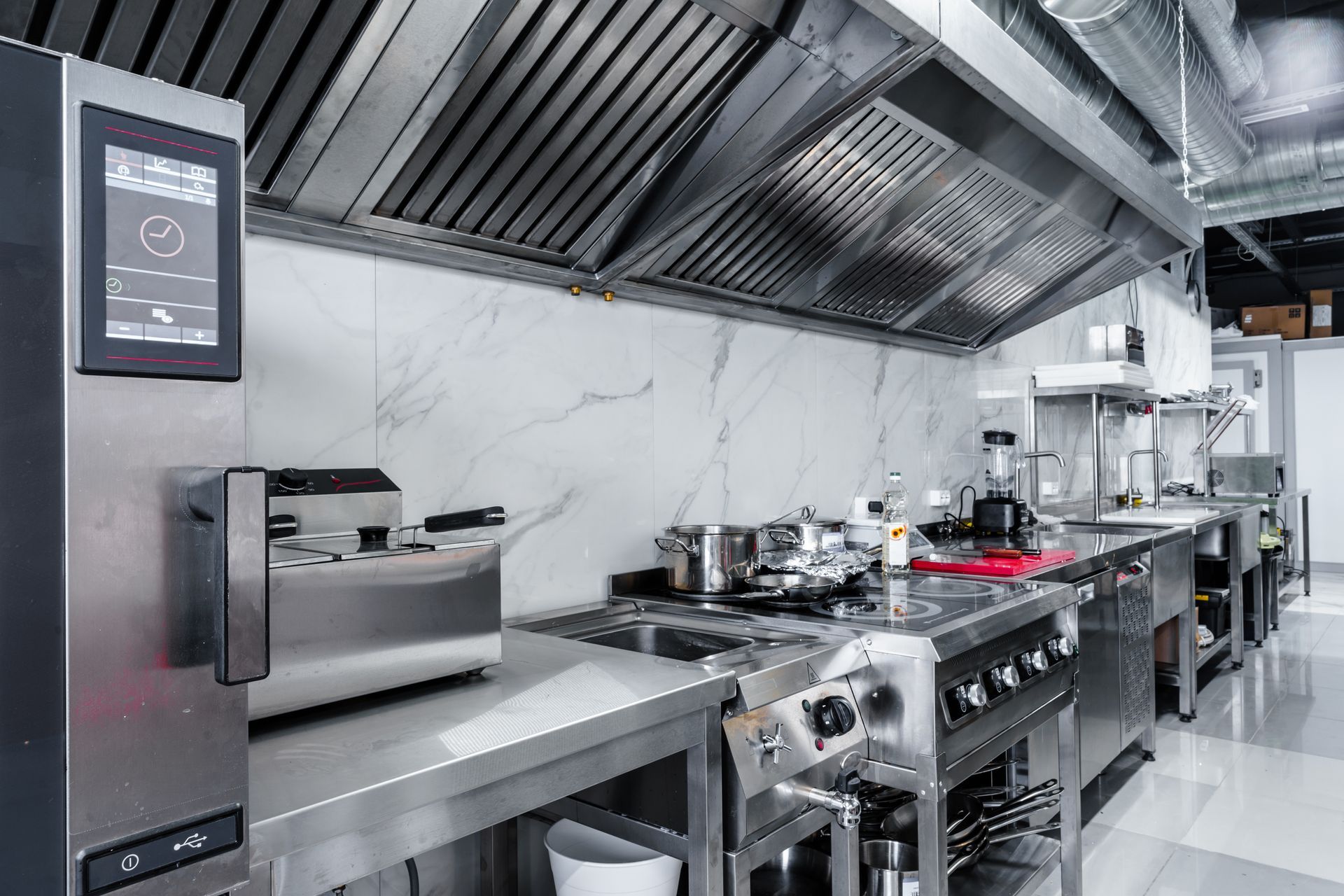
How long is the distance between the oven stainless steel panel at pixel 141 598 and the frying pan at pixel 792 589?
5.00ft

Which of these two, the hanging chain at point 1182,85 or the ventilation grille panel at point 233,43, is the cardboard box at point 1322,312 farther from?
the ventilation grille panel at point 233,43

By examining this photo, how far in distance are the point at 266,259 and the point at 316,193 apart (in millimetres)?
166

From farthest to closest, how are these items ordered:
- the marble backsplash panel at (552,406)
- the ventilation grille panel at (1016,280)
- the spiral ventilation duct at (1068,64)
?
the ventilation grille panel at (1016,280), the spiral ventilation duct at (1068,64), the marble backsplash panel at (552,406)

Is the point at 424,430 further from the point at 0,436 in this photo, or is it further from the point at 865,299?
the point at 865,299

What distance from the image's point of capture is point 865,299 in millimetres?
3004

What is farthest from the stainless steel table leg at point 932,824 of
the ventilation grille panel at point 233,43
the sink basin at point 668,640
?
the ventilation grille panel at point 233,43

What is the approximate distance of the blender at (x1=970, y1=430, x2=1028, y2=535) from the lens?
3682 mm

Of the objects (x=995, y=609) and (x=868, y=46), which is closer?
(x=868, y=46)

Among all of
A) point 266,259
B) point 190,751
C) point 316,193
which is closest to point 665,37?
point 316,193

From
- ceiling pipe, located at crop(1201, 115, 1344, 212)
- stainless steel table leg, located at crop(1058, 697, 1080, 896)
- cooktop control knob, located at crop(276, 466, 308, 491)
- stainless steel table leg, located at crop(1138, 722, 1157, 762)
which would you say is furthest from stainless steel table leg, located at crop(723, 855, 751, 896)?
ceiling pipe, located at crop(1201, 115, 1344, 212)

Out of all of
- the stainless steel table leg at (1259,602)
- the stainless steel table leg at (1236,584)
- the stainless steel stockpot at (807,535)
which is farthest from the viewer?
the stainless steel table leg at (1259,602)

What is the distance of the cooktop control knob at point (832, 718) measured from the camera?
1618 millimetres

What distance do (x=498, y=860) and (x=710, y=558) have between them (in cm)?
86

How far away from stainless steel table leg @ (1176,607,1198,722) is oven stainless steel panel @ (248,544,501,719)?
158 inches
